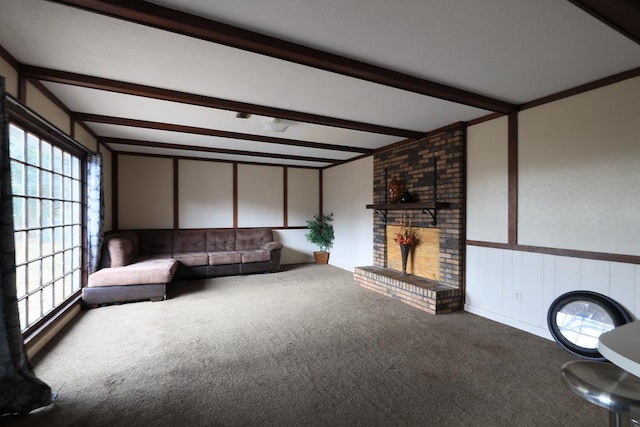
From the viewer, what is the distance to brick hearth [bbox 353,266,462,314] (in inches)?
147

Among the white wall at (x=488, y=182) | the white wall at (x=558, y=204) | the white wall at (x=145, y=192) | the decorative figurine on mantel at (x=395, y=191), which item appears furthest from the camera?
the white wall at (x=145, y=192)

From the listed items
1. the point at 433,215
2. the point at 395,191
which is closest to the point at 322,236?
the point at 395,191

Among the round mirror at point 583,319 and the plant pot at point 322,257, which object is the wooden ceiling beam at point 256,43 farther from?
the plant pot at point 322,257

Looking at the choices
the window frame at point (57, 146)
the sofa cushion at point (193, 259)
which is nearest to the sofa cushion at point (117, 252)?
the window frame at point (57, 146)

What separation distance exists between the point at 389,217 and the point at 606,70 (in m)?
3.23

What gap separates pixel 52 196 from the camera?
3213mm

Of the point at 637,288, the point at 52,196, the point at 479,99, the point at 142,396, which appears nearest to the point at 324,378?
the point at 142,396

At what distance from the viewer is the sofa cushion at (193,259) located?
5414mm

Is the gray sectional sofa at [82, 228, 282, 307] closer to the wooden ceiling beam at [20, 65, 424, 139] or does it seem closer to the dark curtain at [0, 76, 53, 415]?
the dark curtain at [0, 76, 53, 415]

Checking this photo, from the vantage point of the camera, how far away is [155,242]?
5809mm

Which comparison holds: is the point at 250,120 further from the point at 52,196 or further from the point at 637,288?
the point at 637,288

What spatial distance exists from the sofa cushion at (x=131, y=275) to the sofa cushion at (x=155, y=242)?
1420 mm

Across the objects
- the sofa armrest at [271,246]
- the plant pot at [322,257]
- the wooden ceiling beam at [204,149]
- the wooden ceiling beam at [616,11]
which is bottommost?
the plant pot at [322,257]

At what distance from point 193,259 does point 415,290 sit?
3820mm
